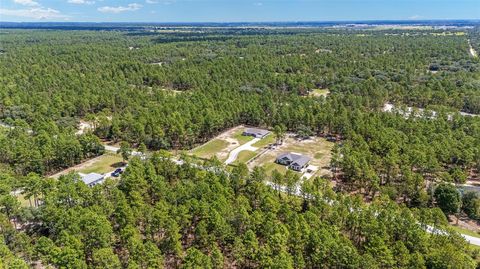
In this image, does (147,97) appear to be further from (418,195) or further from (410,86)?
(410,86)

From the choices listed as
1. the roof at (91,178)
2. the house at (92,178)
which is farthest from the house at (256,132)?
the roof at (91,178)

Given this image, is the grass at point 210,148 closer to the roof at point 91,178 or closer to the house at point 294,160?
the house at point 294,160

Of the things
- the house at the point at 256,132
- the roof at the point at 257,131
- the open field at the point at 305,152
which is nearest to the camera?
the open field at the point at 305,152

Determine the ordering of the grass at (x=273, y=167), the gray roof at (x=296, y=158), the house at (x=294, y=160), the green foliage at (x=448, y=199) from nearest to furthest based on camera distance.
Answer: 1. the green foliage at (x=448, y=199)
2. the grass at (x=273, y=167)
3. the house at (x=294, y=160)
4. the gray roof at (x=296, y=158)

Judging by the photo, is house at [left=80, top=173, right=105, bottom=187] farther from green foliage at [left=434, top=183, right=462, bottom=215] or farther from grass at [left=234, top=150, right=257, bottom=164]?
green foliage at [left=434, top=183, right=462, bottom=215]

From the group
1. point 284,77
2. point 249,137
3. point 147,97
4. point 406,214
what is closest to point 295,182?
point 406,214

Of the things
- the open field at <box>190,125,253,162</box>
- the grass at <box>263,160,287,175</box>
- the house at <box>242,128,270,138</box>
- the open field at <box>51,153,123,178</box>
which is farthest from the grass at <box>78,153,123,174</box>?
the house at <box>242,128,270,138</box>
